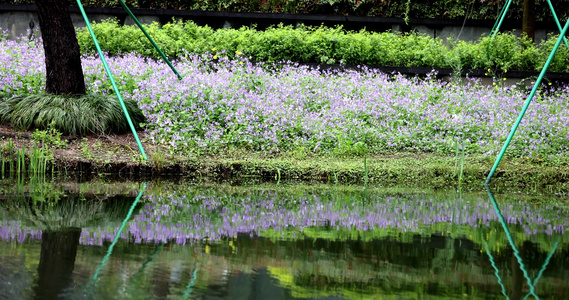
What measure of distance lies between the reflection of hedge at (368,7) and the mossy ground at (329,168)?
8.74 meters

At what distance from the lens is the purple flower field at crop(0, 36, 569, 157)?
9.73m

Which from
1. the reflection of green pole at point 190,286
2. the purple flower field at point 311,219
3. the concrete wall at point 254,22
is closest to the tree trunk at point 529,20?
the concrete wall at point 254,22

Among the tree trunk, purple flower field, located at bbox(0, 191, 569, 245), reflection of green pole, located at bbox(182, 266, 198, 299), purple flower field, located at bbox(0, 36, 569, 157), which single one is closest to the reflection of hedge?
the tree trunk

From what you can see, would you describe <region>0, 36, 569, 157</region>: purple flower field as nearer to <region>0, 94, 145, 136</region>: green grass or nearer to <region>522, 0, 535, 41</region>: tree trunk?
<region>0, 94, 145, 136</region>: green grass

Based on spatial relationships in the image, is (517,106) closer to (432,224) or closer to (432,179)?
(432,179)

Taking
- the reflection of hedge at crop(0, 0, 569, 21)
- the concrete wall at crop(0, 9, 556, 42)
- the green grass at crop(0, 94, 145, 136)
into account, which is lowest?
the green grass at crop(0, 94, 145, 136)

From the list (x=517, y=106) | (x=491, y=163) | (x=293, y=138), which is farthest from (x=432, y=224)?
(x=517, y=106)

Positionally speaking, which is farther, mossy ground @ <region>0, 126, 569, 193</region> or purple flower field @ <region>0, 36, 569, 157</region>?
purple flower field @ <region>0, 36, 569, 157</region>

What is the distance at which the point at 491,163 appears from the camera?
8859mm

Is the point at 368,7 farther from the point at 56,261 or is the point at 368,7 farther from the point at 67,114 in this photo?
the point at 56,261

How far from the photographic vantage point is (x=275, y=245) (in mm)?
4113

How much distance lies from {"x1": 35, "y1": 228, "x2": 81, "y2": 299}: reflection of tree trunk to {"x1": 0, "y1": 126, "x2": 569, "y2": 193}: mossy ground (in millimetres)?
4059

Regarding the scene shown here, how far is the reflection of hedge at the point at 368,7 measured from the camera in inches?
656

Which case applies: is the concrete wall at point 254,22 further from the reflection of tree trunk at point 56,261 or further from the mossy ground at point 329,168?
the reflection of tree trunk at point 56,261
